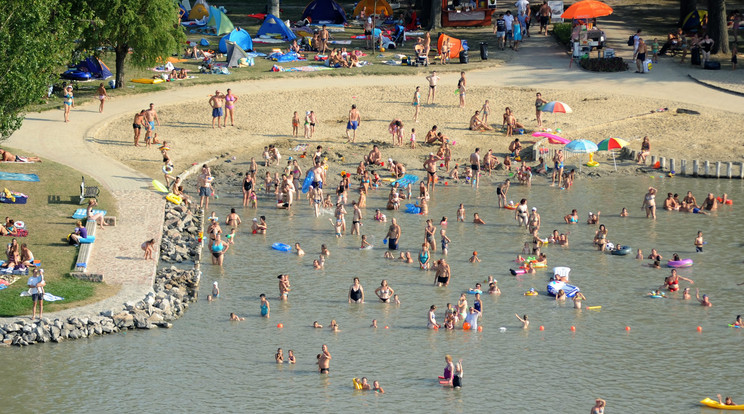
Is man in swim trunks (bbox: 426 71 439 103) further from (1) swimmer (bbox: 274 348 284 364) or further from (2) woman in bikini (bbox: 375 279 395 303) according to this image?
(1) swimmer (bbox: 274 348 284 364)

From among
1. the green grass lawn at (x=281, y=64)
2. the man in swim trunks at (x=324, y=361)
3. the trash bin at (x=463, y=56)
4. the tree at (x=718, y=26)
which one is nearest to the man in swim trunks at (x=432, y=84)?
the green grass lawn at (x=281, y=64)

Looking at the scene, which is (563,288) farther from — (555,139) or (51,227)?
(51,227)

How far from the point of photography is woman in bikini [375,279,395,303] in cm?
3044

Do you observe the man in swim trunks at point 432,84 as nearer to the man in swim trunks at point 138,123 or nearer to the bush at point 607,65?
A: the bush at point 607,65

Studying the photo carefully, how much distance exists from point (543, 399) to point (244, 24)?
4546 centimetres

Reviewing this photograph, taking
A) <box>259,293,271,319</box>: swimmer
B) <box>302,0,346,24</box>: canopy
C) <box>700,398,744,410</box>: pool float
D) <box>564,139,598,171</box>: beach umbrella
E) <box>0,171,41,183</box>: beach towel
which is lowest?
<box>700,398,744,410</box>: pool float

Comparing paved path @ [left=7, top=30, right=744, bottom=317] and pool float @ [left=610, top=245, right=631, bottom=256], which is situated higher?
paved path @ [left=7, top=30, right=744, bottom=317]

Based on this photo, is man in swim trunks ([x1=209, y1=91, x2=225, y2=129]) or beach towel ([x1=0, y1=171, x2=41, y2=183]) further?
man in swim trunks ([x1=209, y1=91, x2=225, y2=129])

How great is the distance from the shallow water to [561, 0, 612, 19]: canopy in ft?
63.8

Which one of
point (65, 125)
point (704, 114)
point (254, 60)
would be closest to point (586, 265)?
point (704, 114)

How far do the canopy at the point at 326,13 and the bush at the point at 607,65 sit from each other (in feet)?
58.2

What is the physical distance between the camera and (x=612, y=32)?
59.8 metres

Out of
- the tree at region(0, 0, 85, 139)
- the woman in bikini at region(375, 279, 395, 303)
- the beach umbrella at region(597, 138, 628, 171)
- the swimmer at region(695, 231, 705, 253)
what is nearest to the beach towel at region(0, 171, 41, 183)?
the tree at region(0, 0, 85, 139)

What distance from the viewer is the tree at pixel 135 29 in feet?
155
